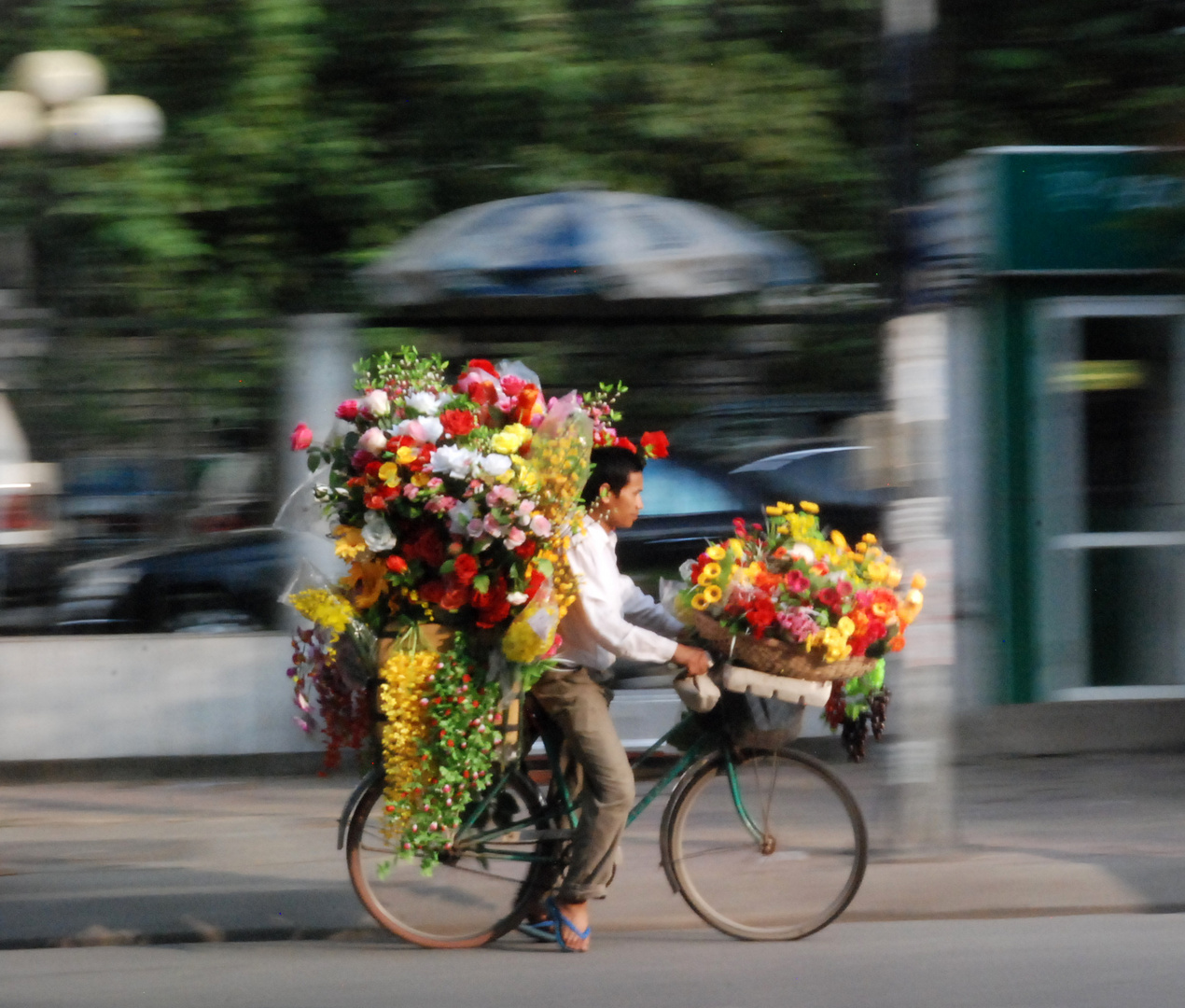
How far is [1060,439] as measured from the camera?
26.2 feet

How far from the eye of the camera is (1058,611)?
26.2 feet

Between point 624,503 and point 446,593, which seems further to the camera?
point 624,503

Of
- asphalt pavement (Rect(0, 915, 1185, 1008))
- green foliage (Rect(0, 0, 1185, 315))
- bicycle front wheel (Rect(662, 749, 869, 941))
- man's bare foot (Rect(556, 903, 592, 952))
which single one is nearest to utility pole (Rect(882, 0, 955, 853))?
asphalt pavement (Rect(0, 915, 1185, 1008))

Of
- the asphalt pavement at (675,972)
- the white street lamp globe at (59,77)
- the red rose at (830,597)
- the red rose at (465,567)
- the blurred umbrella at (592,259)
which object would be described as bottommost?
the asphalt pavement at (675,972)

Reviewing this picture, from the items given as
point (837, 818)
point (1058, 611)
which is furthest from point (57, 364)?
point (1058, 611)

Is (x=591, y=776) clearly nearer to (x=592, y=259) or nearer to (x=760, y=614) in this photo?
(x=760, y=614)

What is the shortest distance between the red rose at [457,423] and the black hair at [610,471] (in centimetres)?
42

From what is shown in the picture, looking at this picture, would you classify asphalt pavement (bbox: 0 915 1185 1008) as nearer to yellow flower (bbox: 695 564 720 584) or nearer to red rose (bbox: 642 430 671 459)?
yellow flower (bbox: 695 564 720 584)

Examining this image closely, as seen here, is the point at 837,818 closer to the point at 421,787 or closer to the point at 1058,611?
the point at 421,787

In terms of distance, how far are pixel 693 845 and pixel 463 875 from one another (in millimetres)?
772

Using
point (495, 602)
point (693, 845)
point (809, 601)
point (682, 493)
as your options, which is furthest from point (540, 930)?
point (682, 493)

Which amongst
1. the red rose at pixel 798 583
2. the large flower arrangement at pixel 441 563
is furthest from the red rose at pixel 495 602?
the red rose at pixel 798 583

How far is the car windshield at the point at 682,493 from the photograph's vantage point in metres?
7.58

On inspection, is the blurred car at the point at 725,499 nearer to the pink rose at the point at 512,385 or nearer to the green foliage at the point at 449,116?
the green foliage at the point at 449,116
